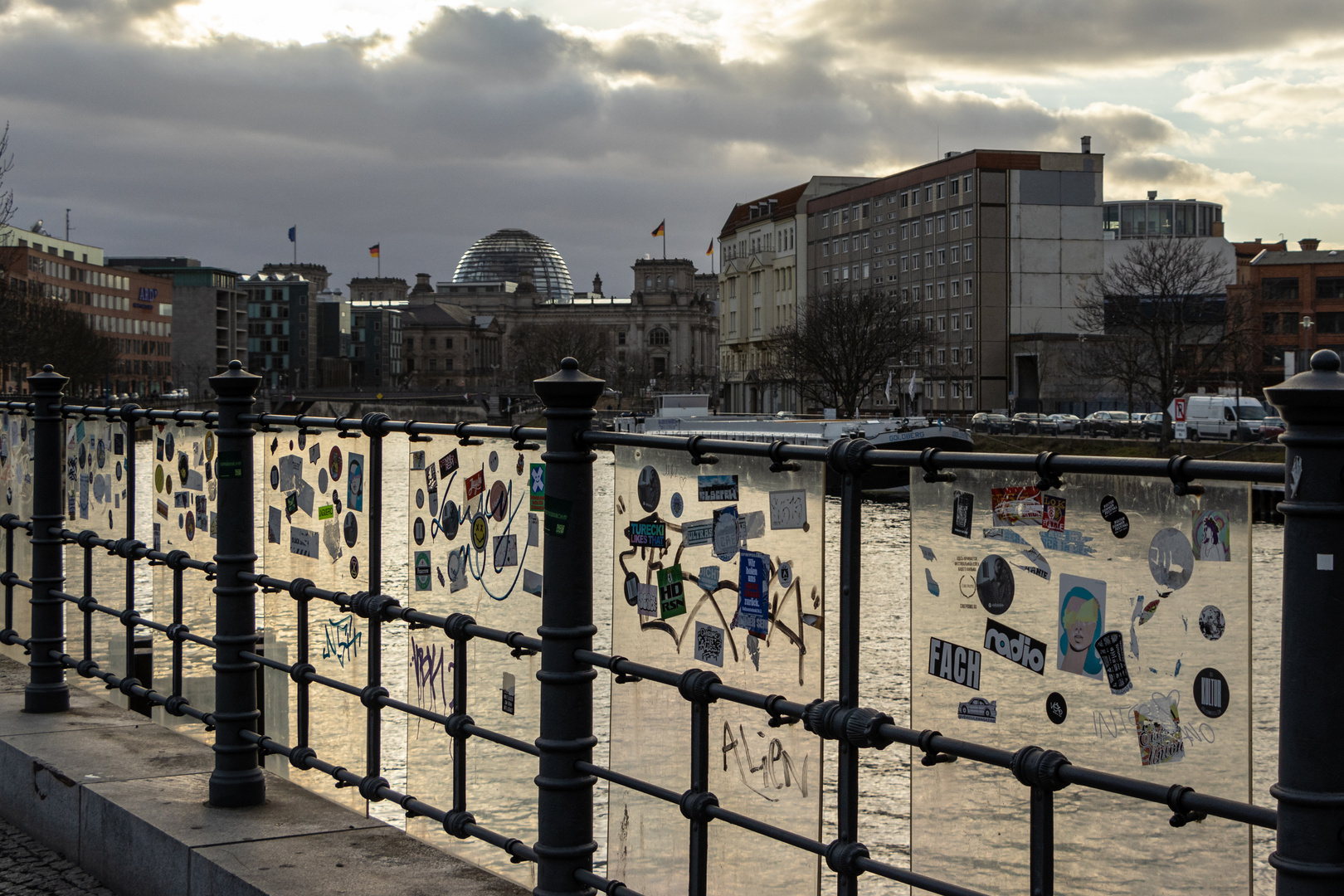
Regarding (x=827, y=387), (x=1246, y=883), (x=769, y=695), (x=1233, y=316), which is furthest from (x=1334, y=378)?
(x=827, y=387)

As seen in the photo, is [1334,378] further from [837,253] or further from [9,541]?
[837,253]

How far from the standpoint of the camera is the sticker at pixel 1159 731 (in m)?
2.76

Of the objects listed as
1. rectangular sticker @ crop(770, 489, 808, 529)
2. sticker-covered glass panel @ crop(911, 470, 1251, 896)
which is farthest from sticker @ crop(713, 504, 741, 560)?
sticker-covered glass panel @ crop(911, 470, 1251, 896)

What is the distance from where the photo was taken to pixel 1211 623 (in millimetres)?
2697

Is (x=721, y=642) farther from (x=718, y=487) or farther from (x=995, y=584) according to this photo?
(x=995, y=584)

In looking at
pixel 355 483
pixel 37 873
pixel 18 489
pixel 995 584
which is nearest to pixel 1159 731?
pixel 995 584

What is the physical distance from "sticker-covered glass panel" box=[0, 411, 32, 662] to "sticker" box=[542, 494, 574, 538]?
17.9 feet

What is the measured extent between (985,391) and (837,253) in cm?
2017

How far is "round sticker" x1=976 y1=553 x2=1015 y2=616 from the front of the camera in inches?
120

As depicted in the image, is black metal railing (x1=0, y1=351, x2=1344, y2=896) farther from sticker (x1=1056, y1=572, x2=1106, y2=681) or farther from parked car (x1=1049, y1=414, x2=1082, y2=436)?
parked car (x1=1049, y1=414, x2=1082, y2=436)

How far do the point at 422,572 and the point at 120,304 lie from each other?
5743 inches

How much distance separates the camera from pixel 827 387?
84.6 meters

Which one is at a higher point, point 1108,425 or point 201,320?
point 201,320

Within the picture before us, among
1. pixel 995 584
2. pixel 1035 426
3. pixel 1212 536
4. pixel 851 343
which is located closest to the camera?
pixel 1212 536
